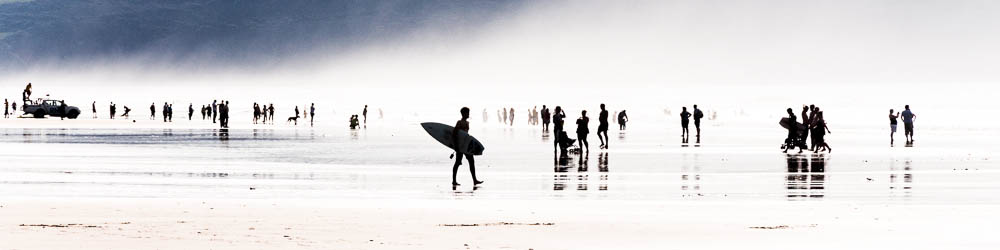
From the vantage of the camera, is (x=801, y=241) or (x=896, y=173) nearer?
(x=801, y=241)

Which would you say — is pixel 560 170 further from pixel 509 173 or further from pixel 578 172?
pixel 509 173

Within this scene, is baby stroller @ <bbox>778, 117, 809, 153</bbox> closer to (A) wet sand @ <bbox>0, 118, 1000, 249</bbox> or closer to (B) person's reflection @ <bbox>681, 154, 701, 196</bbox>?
(A) wet sand @ <bbox>0, 118, 1000, 249</bbox>

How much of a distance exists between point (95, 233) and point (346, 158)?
18313 mm

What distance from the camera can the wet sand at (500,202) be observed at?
1370 centimetres

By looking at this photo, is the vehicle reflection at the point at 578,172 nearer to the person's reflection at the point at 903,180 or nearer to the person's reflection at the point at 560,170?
the person's reflection at the point at 560,170

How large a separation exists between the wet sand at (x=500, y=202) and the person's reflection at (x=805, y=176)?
4 centimetres

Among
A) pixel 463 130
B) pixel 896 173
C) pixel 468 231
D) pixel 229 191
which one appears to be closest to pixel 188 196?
pixel 229 191

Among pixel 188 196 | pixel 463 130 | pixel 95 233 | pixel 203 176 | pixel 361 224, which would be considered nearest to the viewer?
pixel 95 233

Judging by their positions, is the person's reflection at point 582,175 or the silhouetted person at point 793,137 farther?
the silhouetted person at point 793,137

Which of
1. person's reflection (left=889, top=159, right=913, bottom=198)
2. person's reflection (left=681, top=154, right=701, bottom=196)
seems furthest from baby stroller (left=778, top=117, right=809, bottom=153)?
person's reflection (left=889, top=159, right=913, bottom=198)

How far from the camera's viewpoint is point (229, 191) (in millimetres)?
20406

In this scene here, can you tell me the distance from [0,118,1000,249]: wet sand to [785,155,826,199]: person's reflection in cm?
4

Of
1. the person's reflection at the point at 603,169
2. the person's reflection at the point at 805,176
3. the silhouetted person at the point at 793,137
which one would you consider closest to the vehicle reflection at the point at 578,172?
the person's reflection at the point at 603,169

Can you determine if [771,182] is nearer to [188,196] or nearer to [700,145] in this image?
[188,196]
